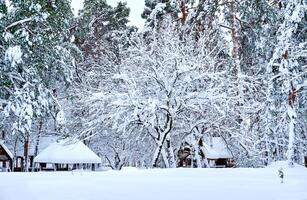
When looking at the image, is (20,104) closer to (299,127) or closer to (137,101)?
(137,101)

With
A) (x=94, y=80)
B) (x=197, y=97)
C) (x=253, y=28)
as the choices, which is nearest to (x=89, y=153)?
(x=94, y=80)

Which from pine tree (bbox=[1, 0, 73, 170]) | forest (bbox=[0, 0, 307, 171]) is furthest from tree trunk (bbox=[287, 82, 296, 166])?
pine tree (bbox=[1, 0, 73, 170])

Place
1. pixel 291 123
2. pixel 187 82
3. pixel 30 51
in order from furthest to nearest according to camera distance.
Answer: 1. pixel 187 82
2. pixel 30 51
3. pixel 291 123

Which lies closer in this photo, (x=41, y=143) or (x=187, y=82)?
(x=187, y=82)

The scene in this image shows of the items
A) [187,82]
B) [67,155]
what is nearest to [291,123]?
[187,82]

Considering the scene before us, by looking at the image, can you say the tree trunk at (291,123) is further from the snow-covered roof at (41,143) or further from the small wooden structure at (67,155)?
the snow-covered roof at (41,143)

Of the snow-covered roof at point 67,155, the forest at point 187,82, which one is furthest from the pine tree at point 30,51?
the snow-covered roof at point 67,155

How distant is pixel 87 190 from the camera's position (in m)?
8.16

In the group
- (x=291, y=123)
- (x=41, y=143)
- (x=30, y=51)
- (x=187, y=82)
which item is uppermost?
(x=30, y=51)

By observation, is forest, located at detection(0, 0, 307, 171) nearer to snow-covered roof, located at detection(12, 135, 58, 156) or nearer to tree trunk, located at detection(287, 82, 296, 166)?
tree trunk, located at detection(287, 82, 296, 166)

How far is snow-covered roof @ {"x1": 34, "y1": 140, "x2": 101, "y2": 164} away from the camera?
79.1 feet

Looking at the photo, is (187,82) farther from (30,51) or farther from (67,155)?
(67,155)

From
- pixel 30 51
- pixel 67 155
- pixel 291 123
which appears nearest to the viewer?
pixel 291 123

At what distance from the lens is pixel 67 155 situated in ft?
79.4
